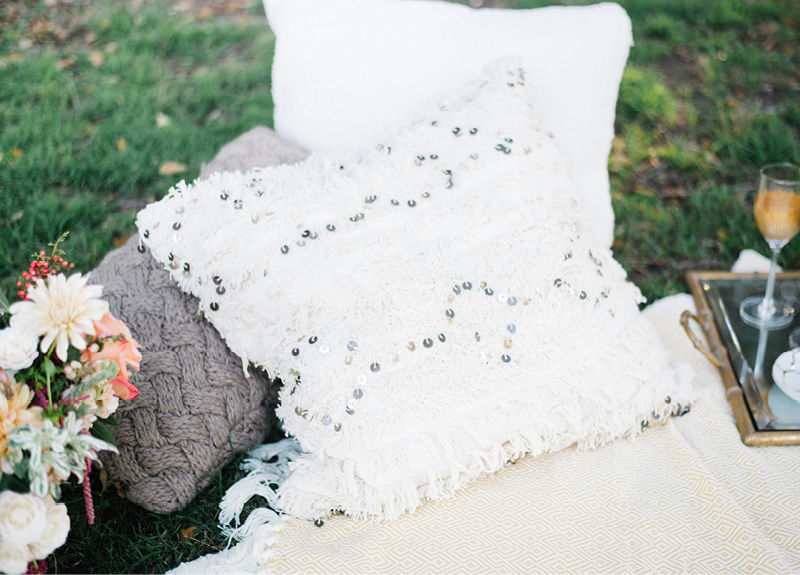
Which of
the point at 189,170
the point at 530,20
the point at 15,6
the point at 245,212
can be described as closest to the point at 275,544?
the point at 245,212

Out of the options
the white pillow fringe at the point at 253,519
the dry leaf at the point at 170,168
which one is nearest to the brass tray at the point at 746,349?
the white pillow fringe at the point at 253,519

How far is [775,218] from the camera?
5.77 feet

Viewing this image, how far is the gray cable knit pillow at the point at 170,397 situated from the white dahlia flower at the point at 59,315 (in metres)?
0.43

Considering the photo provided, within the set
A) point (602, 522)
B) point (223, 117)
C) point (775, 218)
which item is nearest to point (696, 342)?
point (775, 218)

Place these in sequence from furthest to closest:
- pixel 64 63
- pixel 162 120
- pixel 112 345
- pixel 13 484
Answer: pixel 64 63, pixel 162 120, pixel 112 345, pixel 13 484

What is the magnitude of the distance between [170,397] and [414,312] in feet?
1.83

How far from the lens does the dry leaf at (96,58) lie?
317cm

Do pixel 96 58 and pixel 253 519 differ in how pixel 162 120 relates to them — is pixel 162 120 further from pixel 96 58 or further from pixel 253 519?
pixel 253 519

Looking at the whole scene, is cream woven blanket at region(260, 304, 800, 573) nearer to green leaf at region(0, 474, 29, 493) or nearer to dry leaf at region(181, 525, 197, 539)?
dry leaf at region(181, 525, 197, 539)

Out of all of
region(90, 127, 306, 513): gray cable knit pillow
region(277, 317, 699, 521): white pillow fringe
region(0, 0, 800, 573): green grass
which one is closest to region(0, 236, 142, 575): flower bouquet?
region(90, 127, 306, 513): gray cable knit pillow

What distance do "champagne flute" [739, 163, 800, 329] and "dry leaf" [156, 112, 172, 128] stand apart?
2.27m

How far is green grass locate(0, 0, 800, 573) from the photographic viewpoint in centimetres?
240

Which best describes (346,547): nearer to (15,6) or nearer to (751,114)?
(751,114)

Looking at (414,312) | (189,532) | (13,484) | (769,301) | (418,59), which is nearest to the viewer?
(13,484)
